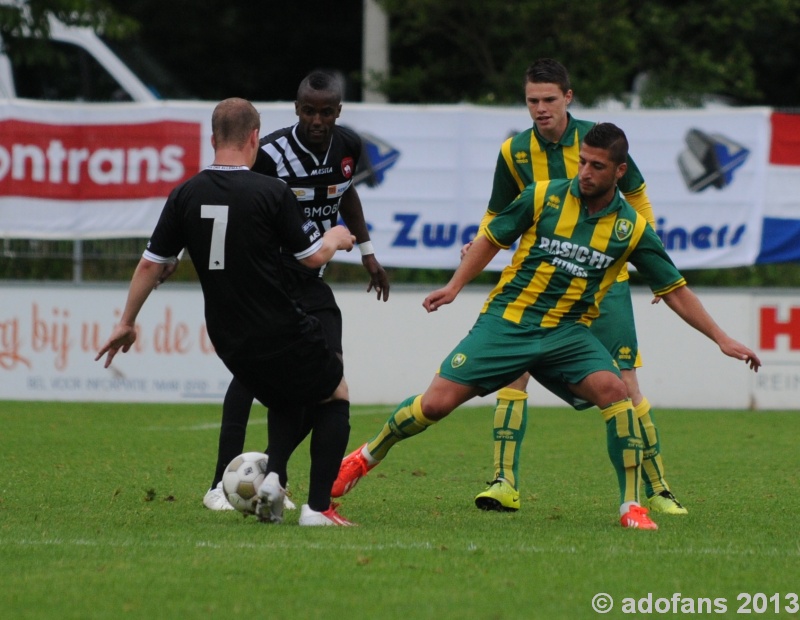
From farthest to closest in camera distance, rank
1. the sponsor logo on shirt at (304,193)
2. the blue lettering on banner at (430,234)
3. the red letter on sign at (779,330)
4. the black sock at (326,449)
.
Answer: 1. the blue lettering on banner at (430,234)
2. the red letter on sign at (779,330)
3. the sponsor logo on shirt at (304,193)
4. the black sock at (326,449)

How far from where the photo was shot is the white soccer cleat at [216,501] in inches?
270

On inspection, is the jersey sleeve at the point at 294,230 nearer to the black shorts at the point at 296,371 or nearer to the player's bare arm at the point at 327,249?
the player's bare arm at the point at 327,249

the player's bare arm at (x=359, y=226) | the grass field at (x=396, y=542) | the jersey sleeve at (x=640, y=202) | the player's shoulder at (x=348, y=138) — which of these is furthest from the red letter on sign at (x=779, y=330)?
the player's shoulder at (x=348, y=138)

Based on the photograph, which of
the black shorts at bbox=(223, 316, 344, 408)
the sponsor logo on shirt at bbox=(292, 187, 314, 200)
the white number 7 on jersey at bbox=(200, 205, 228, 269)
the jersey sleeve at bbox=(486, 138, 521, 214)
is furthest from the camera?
the jersey sleeve at bbox=(486, 138, 521, 214)

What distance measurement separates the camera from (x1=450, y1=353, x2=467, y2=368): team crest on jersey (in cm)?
647

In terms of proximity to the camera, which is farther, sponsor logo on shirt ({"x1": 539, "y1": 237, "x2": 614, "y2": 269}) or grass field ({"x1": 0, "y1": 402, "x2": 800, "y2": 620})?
sponsor logo on shirt ({"x1": 539, "y1": 237, "x2": 614, "y2": 269})

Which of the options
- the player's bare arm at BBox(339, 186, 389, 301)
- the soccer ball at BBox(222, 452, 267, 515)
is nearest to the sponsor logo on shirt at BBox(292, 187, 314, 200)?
the player's bare arm at BBox(339, 186, 389, 301)

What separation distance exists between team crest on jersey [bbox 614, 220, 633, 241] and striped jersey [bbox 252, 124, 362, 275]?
55.5 inches

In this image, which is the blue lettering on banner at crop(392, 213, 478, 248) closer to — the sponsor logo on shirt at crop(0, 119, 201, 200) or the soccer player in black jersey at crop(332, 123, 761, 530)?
the sponsor logo on shirt at crop(0, 119, 201, 200)

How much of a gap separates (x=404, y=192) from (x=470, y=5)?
244 inches

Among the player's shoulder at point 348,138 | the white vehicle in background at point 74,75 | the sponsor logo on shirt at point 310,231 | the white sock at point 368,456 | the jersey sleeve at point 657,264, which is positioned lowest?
the white sock at point 368,456

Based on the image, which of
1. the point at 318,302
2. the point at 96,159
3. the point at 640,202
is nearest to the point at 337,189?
the point at 318,302

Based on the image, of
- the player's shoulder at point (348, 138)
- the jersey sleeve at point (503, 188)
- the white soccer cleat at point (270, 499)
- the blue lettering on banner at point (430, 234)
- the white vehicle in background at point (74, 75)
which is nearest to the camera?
the white soccer cleat at point (270, 499)

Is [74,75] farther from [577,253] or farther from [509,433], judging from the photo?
[577,253]
